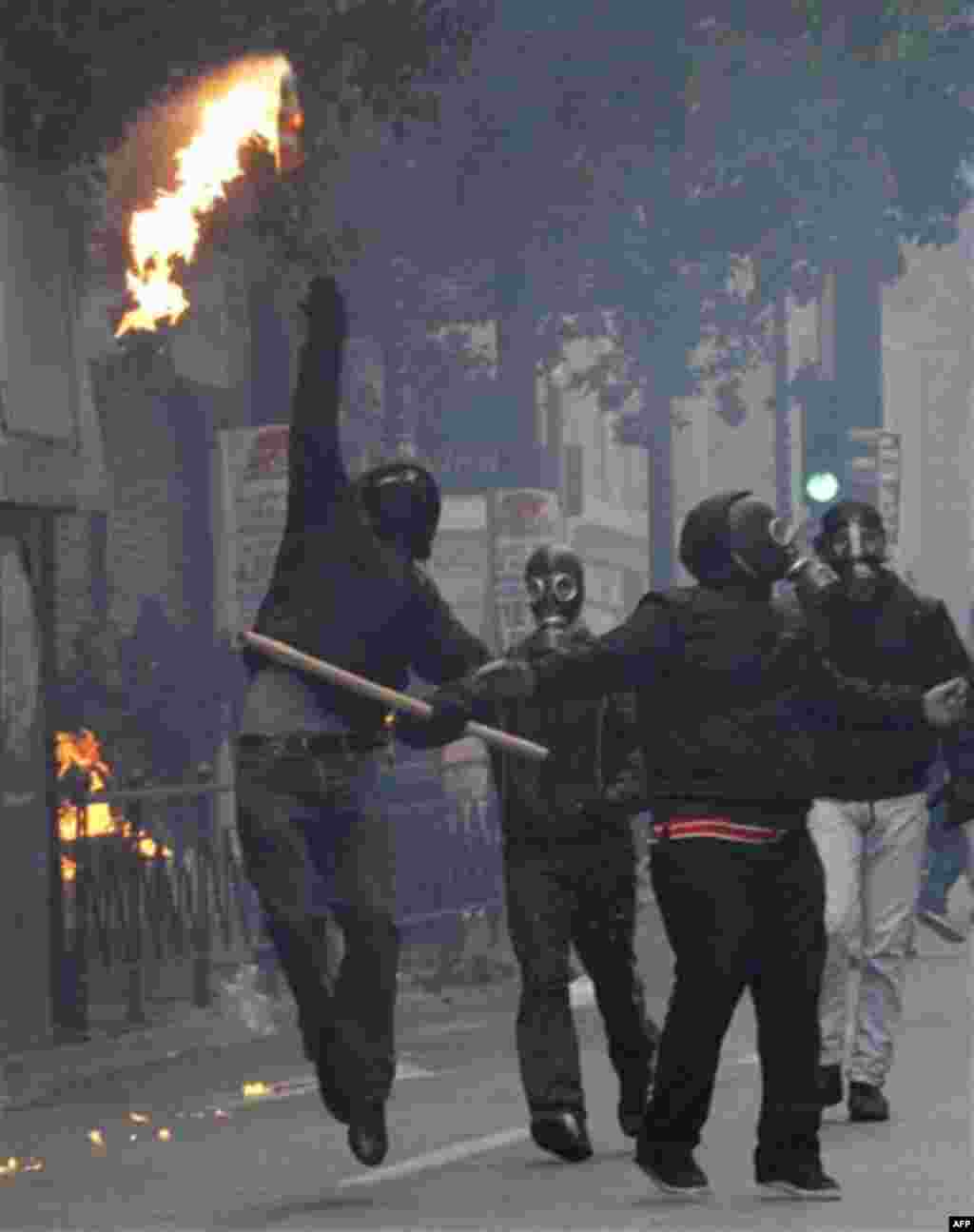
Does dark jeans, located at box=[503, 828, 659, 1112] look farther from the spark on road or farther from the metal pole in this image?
the spark on road

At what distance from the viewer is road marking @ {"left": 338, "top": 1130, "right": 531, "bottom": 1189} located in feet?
38.4

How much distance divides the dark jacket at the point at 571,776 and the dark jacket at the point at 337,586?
545 millimetres

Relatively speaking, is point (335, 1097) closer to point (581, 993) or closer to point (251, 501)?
point (581, 993)

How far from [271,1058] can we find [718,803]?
6.22 metres

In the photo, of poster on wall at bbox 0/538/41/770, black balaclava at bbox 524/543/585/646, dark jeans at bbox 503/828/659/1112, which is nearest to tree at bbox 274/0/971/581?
poster on wall at bbox 0/538/41/770

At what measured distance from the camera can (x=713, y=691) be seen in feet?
34.9

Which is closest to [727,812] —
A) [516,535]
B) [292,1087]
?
[292,1087]

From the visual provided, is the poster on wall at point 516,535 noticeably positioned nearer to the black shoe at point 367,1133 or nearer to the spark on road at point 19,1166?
the spark on road at point 19,1166

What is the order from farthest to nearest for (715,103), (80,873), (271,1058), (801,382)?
1. (801,382)
2. (715,103)
3. (80,873)
4. (271,1058)

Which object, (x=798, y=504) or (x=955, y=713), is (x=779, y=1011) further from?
(x=798, y=504)

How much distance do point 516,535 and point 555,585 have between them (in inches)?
484

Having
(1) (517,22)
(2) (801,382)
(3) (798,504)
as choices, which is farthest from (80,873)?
(3) (798,504)

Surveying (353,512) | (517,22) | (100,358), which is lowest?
(353,512)

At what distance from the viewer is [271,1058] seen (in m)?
16.5
